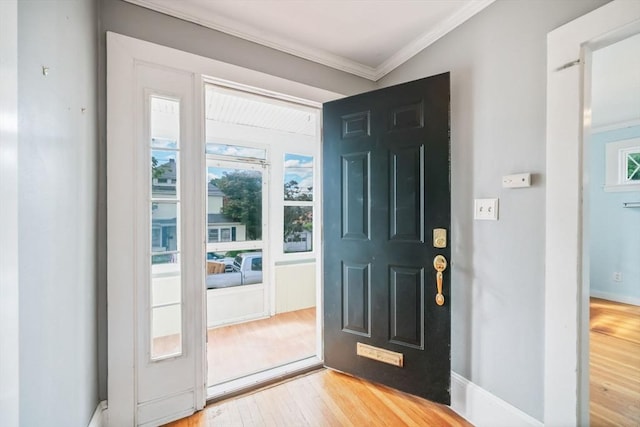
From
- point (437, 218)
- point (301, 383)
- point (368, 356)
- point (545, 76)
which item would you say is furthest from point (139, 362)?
point (545, 76)

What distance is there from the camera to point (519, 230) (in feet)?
4.60

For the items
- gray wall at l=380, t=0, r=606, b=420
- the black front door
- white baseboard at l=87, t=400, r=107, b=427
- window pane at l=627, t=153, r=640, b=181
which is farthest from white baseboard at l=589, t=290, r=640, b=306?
white baseboard at l=87, t=400, r=107, b=427

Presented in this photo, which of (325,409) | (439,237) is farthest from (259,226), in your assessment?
(439,237)

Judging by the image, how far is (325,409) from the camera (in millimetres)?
1697

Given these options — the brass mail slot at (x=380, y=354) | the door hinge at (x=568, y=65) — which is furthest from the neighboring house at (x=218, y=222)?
the door hinge at (x=568, y=65)

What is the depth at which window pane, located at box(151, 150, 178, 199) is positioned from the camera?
62.8 inches

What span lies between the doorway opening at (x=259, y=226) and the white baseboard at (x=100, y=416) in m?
1.17

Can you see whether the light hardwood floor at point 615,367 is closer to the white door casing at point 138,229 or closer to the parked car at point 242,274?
the white door casing at point 138,229

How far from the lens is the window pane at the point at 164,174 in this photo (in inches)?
62.8

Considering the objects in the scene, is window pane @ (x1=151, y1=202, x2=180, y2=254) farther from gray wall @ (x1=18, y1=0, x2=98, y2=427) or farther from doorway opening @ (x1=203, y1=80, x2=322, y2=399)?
doorway opening @ (x1=203, y1=80, x2=322, y2=399)

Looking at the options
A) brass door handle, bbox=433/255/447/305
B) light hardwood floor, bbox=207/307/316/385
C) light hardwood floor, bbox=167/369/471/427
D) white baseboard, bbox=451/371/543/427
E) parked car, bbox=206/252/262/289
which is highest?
brass door handle, bbox=433/255/447/305

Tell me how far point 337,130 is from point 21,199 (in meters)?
1.72

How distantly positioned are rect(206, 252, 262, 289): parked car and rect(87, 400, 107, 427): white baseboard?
1779mm

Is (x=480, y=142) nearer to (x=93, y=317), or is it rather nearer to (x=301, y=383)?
(x=301, y=383)
